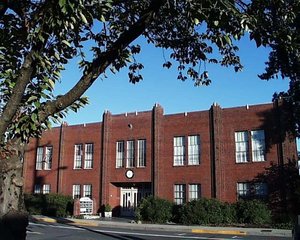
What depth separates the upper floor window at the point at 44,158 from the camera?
A: 126ft

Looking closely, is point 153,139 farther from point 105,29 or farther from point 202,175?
point 105,29

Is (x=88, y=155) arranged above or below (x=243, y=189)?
above

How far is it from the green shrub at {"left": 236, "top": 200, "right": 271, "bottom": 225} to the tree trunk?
895 inches

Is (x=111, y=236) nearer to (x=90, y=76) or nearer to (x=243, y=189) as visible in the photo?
(x=243, y=189)

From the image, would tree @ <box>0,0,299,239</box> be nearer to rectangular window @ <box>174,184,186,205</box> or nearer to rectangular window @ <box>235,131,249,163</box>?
rectangular window @ <box>235,131,249,163</box>

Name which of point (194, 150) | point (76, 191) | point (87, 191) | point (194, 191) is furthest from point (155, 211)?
point (76, 191)

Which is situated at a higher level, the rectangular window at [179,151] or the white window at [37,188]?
the rectangular window at [179,151]

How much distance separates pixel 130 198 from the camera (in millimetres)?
34812

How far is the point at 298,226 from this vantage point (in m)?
6.84

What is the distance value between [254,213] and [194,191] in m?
5.83

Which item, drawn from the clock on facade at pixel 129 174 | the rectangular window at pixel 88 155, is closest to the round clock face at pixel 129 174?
the clock on facade at pixel 129 174

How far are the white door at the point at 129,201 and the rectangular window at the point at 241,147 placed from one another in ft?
31.0

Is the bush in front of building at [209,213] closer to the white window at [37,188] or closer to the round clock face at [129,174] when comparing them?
the round clock face at [129,174]

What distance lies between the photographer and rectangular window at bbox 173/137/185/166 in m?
31.7
